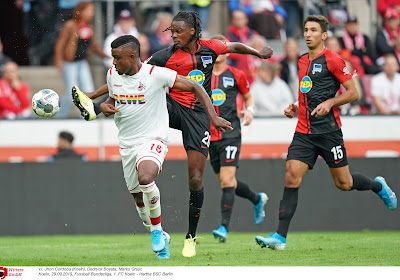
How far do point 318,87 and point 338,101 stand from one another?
1.18 feet

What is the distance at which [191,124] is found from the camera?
9453mm

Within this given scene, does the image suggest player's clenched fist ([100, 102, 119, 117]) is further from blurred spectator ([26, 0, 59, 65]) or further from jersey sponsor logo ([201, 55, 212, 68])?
blurred spectator ([26, 0, 59, 65])

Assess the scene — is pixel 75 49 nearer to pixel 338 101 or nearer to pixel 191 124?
pixel 191 124

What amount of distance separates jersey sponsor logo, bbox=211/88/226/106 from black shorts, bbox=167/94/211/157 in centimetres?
239

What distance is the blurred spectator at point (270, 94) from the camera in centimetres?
1546

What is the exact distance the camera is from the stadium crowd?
1557cm

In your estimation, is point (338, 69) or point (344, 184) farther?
point (344, 184)

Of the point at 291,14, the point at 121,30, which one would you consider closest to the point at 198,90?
the point at 121,30

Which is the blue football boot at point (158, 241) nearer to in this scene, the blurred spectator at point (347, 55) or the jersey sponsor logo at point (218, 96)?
the jersey sponsor logo at point (218, 96)

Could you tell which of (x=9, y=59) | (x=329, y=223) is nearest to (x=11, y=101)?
(x=9, y=59)

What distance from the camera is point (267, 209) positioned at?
1424 centimetres

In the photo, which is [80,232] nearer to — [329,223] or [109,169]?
[109,169]

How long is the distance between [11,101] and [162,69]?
7.32 m

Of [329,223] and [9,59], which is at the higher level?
[9,59]
